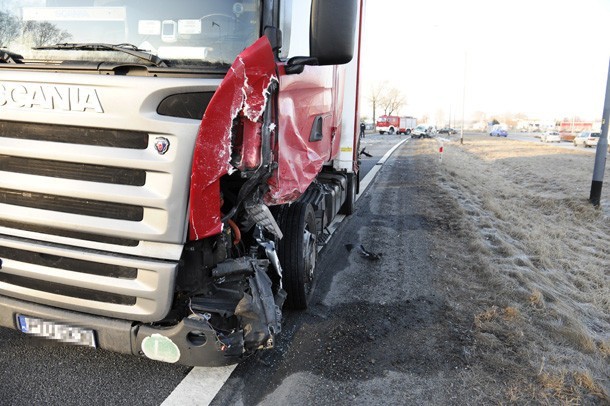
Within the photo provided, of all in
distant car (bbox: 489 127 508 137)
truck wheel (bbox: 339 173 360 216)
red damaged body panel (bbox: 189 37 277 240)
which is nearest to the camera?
red damaged body panel (bbox: 189 37 277 240)

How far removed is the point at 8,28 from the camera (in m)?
3.02

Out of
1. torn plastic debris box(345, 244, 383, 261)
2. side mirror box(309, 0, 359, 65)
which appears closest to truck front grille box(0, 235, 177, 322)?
side mirror box(309, 0, 359, 65)

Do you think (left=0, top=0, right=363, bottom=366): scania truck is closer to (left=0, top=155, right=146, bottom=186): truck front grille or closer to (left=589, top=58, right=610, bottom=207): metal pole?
(left=0, top=155, right=146, bottom=186): truck front grille

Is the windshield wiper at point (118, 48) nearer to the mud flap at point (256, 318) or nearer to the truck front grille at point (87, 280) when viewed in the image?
the truck front grille at point (87, 280)

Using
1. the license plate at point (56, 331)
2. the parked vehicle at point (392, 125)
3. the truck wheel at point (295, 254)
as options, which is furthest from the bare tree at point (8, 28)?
the parked vehicle at point (392, 125)

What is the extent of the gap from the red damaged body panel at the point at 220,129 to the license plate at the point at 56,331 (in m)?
0.95

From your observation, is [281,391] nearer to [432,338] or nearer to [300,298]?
[300,298]

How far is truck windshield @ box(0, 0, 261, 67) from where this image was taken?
9.04ft

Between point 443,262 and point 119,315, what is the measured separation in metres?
4.09

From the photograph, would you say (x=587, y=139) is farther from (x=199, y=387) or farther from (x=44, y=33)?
(x=44, y=33)

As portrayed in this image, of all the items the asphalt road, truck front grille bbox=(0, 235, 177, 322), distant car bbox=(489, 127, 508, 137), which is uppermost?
distant car bbox=(489, 127, 508, 137)

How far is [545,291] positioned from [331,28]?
12.2 ft

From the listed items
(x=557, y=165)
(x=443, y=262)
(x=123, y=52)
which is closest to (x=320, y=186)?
(x=443, y=262)

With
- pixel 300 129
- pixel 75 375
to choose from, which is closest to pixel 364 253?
pixel 300 129
